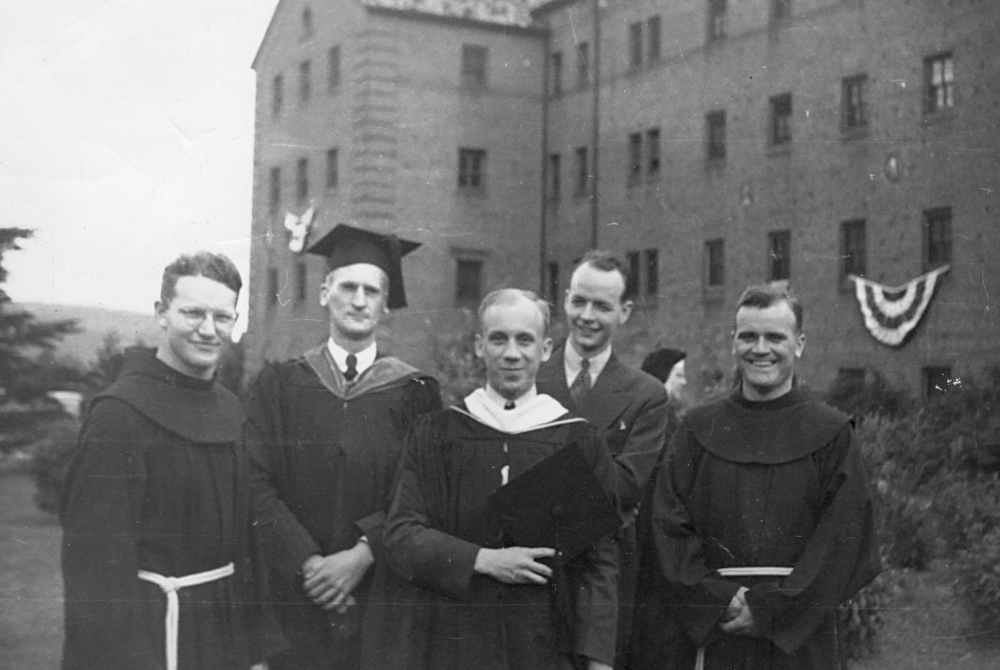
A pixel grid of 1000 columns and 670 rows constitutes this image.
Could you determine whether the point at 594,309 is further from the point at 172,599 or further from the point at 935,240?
the point at 172,599

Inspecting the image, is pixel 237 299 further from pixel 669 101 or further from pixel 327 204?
pixel 669 101

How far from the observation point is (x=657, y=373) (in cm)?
460

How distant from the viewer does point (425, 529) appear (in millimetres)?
3727

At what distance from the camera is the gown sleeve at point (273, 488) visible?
400 centimetres

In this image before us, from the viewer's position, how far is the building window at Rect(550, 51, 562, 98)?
15.6ft

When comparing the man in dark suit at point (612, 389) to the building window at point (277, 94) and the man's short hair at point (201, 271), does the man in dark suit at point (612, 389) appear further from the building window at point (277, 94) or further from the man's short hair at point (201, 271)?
the building window at point (277, 94)

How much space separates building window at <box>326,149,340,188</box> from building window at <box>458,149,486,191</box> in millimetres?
528

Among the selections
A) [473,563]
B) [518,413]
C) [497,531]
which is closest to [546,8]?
[518,413]

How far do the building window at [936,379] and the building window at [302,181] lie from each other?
2823 mm

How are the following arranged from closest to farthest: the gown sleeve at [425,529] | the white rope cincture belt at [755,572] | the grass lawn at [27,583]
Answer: the gown sleeve at [425,529]
the white rope cincture belt at [755,572]
the grass lawn at [27,583]

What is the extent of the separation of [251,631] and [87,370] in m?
1.19

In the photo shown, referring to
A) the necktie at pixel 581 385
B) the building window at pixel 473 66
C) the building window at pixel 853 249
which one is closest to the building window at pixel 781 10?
the building window at pixel 853 249

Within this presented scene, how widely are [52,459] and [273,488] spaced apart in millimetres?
892

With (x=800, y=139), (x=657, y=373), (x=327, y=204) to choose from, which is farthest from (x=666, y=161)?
(x=327, y=204)
